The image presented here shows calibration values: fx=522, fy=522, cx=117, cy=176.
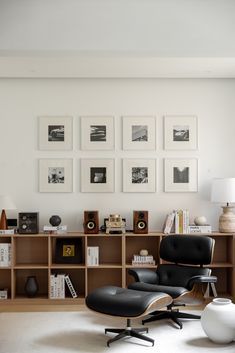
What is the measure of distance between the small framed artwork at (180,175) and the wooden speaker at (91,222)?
3.18ft

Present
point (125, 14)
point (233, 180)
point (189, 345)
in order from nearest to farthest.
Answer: point (189, 345), point (125, 14), point (233, 180)

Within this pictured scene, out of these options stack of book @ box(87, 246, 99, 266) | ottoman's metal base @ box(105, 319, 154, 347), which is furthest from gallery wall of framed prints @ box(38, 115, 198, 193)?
ottoman's metal base @ box(105, 319, 154, 347)

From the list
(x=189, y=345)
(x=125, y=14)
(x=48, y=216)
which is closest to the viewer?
(x=189, y=345)

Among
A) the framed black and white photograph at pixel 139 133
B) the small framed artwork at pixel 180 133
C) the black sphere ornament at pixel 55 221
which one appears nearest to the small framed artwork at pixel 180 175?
the small framed artwork at pixel 180 133

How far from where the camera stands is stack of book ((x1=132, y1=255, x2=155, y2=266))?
6211 millimetres

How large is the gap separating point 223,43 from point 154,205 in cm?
215

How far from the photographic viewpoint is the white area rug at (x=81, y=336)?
4.39 m

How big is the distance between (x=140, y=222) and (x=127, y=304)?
6.13 feet

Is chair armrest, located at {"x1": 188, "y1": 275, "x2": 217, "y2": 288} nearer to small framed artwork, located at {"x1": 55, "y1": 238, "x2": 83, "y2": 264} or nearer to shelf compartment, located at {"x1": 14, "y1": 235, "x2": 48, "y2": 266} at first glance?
small framed artwork, located at {"x1": 55, "y1": 238, "x2": 83, "y2": 264}

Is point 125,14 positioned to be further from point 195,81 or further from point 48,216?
point 48,216

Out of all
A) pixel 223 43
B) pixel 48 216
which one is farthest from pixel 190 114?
pixel 48 216

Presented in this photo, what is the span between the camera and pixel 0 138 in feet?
21.1

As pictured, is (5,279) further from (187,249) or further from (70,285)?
(187,249)

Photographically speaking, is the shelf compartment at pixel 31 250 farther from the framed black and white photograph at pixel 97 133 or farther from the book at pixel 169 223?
the book at pixel 169 223
